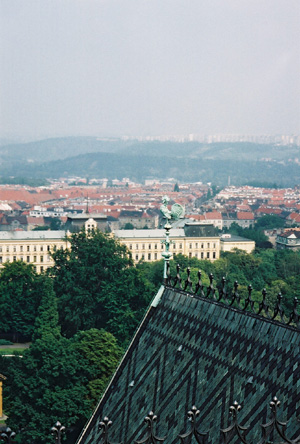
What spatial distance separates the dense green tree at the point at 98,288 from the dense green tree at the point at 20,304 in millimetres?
2044

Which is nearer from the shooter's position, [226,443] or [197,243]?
[226,443]

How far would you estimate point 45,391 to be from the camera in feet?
132

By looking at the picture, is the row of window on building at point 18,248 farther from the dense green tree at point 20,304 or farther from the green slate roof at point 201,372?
the green slate roof at point 201,372

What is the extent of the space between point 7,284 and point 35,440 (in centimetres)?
→ 4236

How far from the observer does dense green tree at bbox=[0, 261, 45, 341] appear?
72688 mm

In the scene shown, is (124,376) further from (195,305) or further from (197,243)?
(197,243)

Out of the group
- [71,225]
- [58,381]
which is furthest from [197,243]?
[58,381]

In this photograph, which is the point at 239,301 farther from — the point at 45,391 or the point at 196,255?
the point at 196,255

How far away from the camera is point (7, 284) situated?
7975cm

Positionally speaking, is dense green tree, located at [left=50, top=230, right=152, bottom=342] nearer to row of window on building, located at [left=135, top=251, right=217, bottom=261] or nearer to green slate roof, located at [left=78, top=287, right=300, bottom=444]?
green slate roof, located at [left=78, top=287, right=300, bottom=444]

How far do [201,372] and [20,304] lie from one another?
2337 inches

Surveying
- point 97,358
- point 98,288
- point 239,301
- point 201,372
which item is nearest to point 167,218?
point 239,301

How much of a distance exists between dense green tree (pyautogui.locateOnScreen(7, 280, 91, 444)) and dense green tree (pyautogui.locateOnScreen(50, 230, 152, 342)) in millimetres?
18694

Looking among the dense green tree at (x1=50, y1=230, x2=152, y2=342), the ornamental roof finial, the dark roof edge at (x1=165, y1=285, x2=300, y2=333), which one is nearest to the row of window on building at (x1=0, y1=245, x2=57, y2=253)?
the dense green tree at (x1=50, y1=230, x2=152, y2=342)
